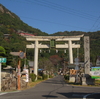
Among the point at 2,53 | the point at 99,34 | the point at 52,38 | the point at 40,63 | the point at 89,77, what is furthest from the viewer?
the point at 40,63

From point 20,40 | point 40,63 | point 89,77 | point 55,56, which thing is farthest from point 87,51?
point 55,56

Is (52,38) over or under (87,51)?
over

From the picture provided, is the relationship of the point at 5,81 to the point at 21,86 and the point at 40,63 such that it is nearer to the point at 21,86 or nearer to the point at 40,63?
the point at 21,86

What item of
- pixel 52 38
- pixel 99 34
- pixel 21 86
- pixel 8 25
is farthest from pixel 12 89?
pixel 8 25

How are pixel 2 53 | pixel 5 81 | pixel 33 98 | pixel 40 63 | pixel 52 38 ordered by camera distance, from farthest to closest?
pixel 40 63 → pixel 52 38 → pixel 2 53 → pixel 5 81 → pixel 33 98

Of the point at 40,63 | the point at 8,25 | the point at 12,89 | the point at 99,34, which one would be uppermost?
the point at 8,25

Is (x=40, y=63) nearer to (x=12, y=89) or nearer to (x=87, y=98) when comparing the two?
(x=12, y=89)

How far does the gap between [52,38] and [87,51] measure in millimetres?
10012

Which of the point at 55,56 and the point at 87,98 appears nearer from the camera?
the point at 87,98

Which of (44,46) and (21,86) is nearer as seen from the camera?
(21,86)

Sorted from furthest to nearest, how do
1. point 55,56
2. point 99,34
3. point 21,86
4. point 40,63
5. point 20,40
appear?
point 55,56 < point 20,40 < point 40,63 < point 99,34 < point 21,86

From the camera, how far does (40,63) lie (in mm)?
59844

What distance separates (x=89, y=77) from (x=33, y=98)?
13.6m

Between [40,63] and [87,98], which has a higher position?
[40,63]
